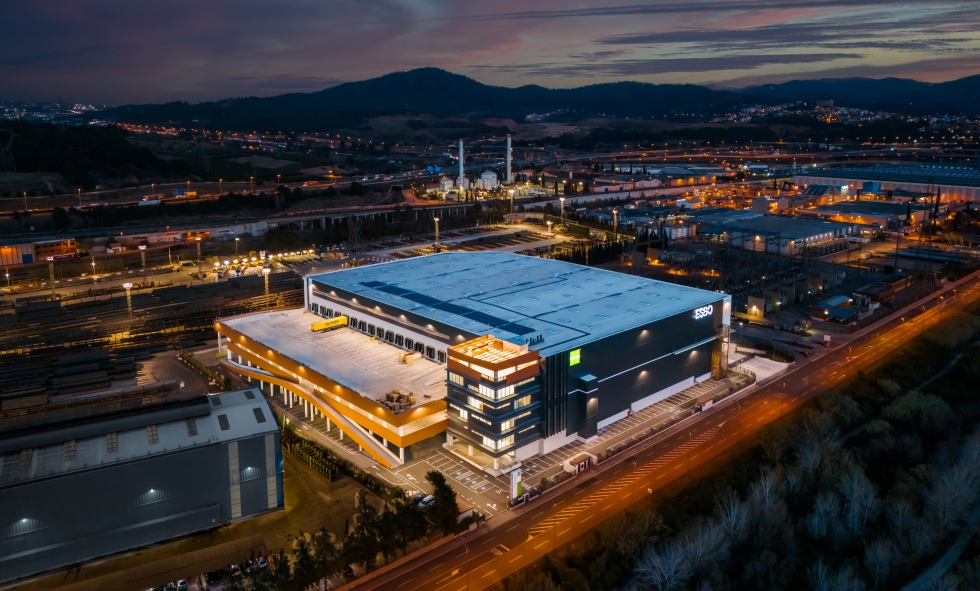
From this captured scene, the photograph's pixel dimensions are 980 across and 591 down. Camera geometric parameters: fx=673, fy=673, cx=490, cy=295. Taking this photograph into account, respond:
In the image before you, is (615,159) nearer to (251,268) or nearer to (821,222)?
(821,222)

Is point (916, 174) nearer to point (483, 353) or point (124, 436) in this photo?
point (483, 353)

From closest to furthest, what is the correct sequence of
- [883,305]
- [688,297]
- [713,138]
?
[688,297] < [883,305] < [713,138]

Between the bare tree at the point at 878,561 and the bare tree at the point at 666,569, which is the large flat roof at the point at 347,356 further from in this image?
the bare tree at the point at 878,561

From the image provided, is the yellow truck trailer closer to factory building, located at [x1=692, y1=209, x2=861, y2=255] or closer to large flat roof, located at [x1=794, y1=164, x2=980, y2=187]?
factory building, located at [x1=692, y1=209, x2=861, y2=255]

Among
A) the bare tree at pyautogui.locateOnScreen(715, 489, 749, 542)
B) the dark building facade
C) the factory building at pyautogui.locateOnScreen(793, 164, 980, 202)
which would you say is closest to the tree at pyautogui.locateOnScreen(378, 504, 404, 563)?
the dark building facade

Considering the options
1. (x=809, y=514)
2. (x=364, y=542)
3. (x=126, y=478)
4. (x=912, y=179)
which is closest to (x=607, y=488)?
(x=809, y=514)

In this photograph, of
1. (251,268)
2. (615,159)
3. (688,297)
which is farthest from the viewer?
(615,159)

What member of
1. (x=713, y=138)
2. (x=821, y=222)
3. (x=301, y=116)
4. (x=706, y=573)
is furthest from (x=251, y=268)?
(x=301, y=116)
